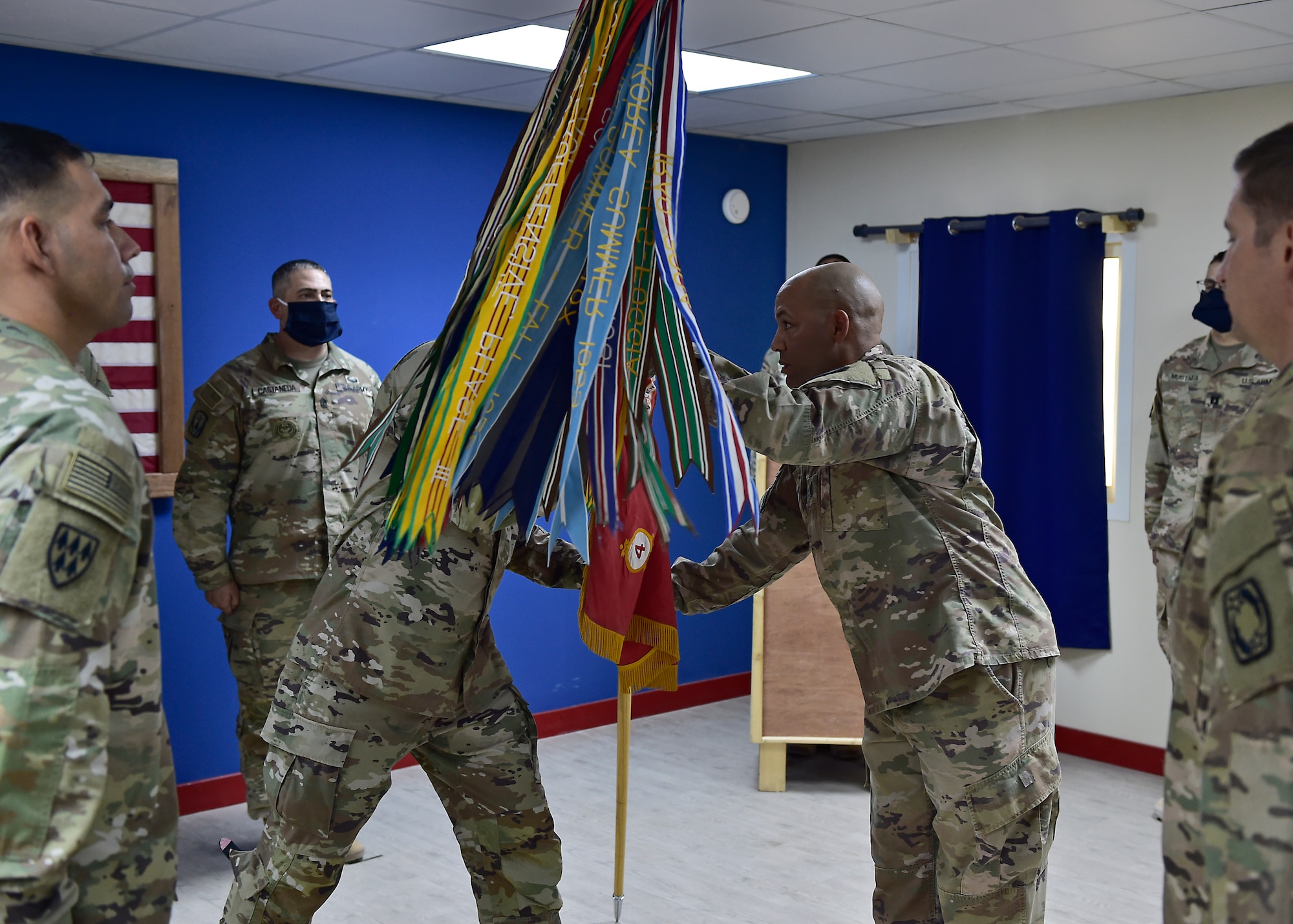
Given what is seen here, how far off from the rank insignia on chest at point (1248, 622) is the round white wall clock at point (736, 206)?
4.81 metres

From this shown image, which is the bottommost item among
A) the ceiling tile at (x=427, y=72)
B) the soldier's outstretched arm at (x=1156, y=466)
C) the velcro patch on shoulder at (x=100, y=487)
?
the soldier's outstretched arm at (x=1156, y=466)

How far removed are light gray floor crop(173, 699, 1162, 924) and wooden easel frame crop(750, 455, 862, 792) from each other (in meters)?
0.07

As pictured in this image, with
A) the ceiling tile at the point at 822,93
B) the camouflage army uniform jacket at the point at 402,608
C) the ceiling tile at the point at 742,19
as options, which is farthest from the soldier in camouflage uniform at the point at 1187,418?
the camouflage army uniform jacket at the point at 402,608

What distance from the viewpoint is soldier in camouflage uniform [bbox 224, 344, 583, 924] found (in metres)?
2.36

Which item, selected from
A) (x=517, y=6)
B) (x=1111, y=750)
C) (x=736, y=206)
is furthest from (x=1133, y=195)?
(x=517, y=6)

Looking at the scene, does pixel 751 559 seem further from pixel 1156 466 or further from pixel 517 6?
pixel 1156 466

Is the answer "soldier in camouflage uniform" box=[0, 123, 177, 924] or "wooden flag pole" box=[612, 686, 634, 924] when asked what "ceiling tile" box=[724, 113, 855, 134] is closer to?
"wooden flag pole" box=[612, 686, 634, 924]

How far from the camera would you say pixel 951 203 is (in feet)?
18.0

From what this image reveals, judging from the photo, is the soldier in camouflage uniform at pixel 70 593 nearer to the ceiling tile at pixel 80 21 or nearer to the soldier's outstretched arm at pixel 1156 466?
the ceiling tile at pixel 80 21

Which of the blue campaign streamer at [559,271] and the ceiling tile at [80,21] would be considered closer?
the blue campaign streamer at [559,271]

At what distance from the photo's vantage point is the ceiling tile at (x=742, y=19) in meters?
3.39

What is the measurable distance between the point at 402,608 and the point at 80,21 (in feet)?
7.55

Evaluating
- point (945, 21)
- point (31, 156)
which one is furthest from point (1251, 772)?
point (945, 21)

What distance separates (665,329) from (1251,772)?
1205 mm
